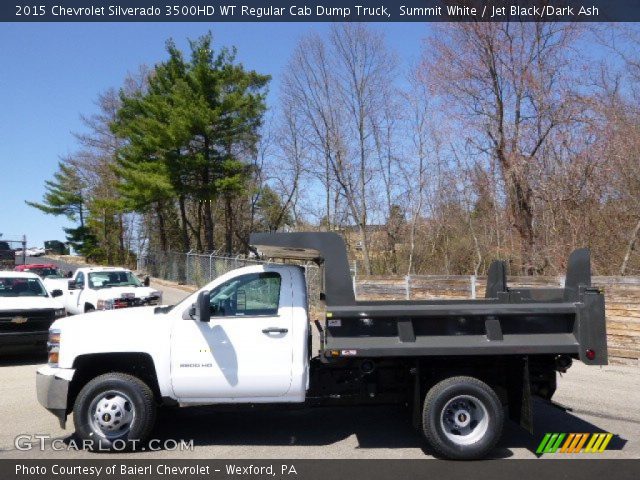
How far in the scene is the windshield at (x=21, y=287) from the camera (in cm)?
1312

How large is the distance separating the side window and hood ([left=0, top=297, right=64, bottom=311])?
23.0 ft

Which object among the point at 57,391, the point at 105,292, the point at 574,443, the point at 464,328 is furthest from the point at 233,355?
the point at 105,292

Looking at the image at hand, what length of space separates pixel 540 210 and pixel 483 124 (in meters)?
3.48

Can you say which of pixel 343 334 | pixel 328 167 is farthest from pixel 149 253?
pixel 343 334

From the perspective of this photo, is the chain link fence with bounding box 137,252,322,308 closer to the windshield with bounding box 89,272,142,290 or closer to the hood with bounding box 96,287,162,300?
the windshield with bounding box 89,272,142,290

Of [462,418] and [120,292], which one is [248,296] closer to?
[462,418]

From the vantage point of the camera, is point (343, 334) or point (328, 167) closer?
point (343, 334)

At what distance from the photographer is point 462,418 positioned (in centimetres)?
628

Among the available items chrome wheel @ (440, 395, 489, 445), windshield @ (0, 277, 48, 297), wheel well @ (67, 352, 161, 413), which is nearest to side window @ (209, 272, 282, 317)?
wheel well @ (67, 352, 161, 413)

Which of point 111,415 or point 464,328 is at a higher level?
point 464,328

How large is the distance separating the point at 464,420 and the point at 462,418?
27 millimetres

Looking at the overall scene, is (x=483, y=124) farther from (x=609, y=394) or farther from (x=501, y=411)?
(x=501, y=411)

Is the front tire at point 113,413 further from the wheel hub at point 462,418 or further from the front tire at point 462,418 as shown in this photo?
the wheel hub at point 462,418
